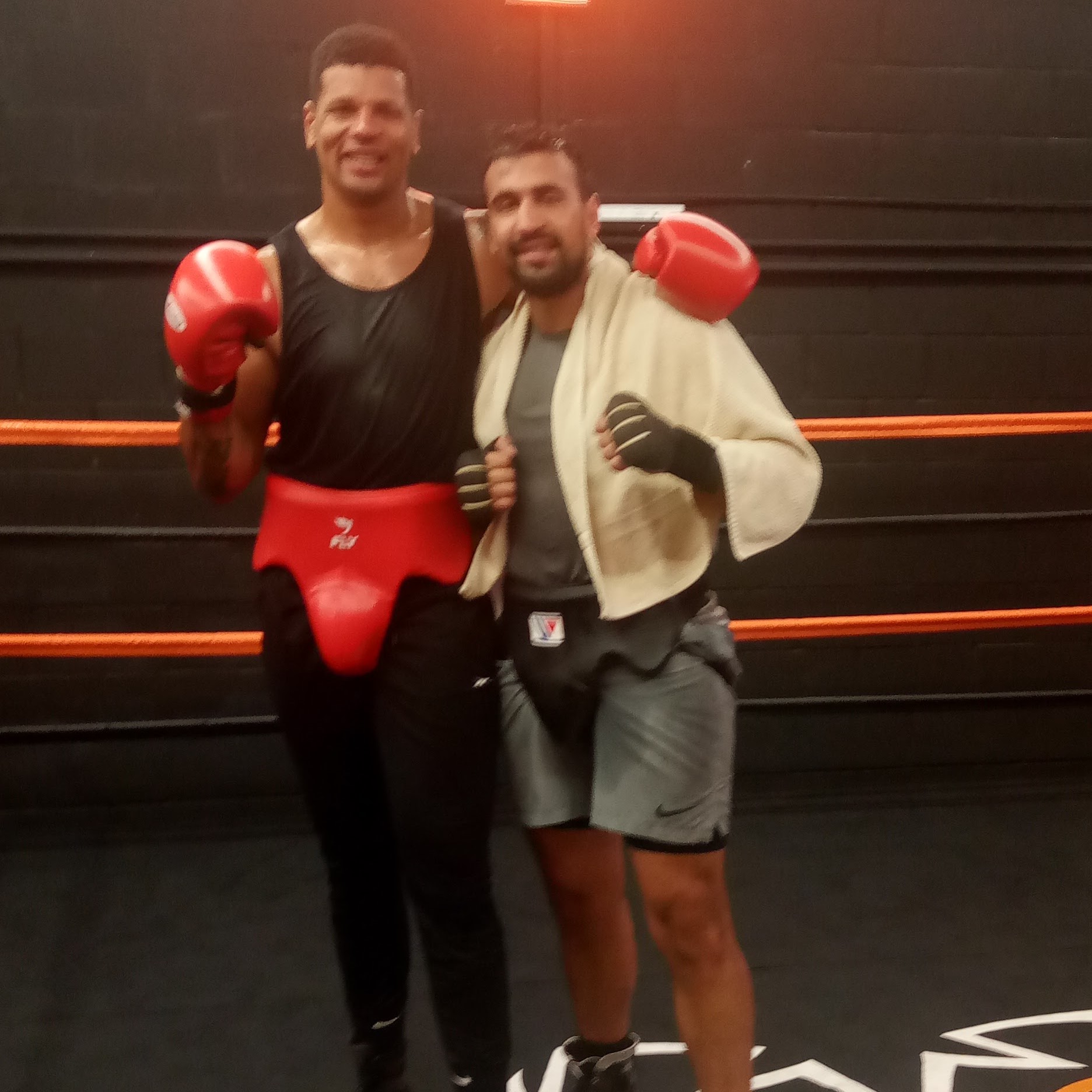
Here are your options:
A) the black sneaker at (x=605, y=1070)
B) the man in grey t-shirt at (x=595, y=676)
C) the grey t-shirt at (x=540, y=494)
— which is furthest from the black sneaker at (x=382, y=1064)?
the grey t-shirt at (x=540, y=494)

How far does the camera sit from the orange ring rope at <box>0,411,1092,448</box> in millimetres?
1855

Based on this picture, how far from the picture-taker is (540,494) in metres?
1.18

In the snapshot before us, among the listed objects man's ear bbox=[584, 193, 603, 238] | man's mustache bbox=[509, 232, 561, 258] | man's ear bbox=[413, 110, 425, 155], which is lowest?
man's mustache bbox=[509, 232, 561, 258]

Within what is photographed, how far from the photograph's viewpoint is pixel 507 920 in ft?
6.26

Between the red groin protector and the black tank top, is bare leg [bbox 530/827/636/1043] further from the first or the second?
the black tank top

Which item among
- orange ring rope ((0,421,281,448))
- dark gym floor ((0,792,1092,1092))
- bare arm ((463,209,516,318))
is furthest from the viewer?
orange ring rope ((0,421,281,448))

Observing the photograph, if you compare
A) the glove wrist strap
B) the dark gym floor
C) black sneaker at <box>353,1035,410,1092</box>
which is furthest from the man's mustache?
the dark gym floor

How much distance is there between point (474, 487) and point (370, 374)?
7.5 inches

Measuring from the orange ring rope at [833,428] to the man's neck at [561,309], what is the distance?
743mm

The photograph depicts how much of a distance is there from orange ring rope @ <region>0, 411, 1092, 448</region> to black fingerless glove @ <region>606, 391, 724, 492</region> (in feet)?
2.97

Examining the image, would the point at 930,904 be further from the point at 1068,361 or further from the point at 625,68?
the point at 625,68

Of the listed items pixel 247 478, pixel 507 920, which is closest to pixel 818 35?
pixel 247 478

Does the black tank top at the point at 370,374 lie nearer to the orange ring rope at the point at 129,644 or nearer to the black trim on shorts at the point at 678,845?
the black trim on shorts at the point at 678,845

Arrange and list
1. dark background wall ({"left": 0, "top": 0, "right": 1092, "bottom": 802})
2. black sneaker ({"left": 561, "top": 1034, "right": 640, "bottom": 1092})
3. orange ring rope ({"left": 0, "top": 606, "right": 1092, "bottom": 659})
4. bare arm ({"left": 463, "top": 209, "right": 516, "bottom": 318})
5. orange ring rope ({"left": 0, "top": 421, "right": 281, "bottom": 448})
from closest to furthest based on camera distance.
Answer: bare arm ({"left": 463, "top": 209, "right": 516, "bottom": 318})
black sneaker ({"left": 561, "top": 1034, "right": 640, "bottom": 1092})
orange ring rope ({"left": 0, "top": 421, "right": 281, "bottom": 448})
orange ring rope ({"left": 0, "top": 606, "right": 1092, "bottom": 659})
dark background wall ({"left": 0, "top": 0, "right": 1092, "bottom": 802})
